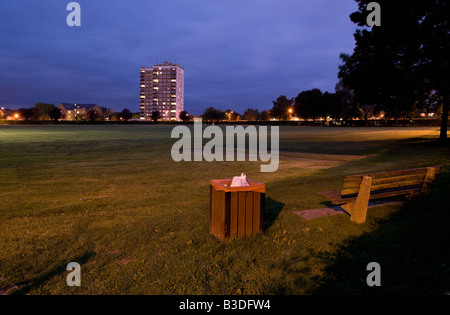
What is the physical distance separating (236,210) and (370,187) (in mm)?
2520

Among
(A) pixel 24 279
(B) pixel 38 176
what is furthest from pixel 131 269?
(B) pixel 38 176

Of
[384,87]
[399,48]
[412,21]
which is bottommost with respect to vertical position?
[384,87]

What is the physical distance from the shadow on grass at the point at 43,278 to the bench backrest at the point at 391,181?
4.24 m

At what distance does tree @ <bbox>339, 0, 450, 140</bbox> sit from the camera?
19.3 meters

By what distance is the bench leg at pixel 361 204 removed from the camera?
17.0 ft

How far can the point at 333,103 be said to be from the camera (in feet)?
331

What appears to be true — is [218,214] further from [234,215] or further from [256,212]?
[256,212]

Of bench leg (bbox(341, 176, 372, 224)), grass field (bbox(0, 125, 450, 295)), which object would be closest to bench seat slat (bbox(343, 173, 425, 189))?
bench leg (bbox(341, 176, 372, 224))

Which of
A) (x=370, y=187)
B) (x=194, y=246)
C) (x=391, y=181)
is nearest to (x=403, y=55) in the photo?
(x=391, y=181)

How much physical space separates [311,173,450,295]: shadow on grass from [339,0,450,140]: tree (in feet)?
58.6

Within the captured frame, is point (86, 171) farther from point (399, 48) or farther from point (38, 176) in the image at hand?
point (399, 48)

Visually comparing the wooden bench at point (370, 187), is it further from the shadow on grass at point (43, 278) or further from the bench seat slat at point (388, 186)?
the shadow on grass at point (43, 278)
